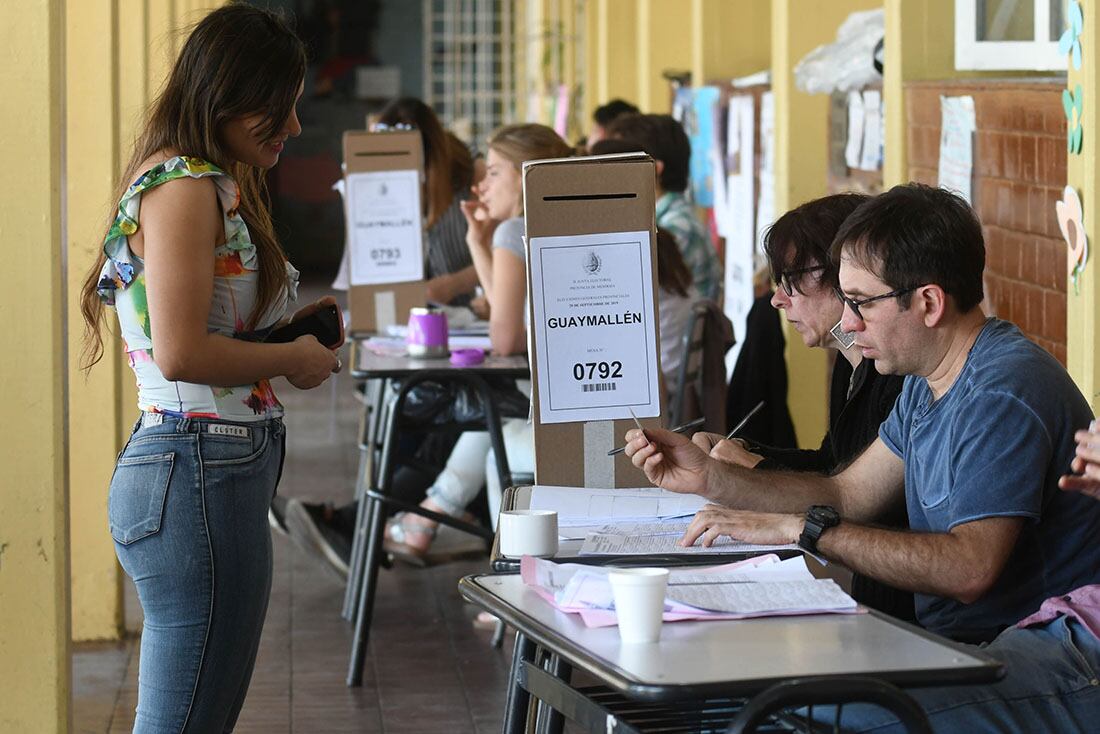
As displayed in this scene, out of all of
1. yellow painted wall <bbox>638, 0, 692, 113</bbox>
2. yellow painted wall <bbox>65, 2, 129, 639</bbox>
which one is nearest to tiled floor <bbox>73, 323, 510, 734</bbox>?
yellow painted wall <bbox>65, 2, 129, 639</bbox>

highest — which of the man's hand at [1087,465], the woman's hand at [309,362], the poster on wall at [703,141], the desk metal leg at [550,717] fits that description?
the poster on wall at [703,141]

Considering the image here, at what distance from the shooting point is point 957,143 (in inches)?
159

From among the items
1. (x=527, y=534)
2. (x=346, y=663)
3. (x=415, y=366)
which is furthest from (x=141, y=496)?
(x=346, y=663)

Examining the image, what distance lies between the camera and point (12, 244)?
9.04ft

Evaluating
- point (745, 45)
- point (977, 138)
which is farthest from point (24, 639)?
point (745, 45)

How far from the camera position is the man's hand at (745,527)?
2.22 metres

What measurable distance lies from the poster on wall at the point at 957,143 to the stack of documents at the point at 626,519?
1.65 metres

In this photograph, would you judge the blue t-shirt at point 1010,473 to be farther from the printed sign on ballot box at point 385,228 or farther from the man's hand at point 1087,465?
the printed sign on ballot box at point 385,228

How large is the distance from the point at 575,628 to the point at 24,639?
141 cm

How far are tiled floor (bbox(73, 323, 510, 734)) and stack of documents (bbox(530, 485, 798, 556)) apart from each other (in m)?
1.29

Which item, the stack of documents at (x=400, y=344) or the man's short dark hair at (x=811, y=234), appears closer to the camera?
the man's short dark hair at (x=811, y=234)

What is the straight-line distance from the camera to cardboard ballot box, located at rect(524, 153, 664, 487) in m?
2.69

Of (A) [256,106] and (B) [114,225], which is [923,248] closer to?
(A) [256,106]

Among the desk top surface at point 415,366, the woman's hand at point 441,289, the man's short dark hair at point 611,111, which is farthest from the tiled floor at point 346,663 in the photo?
the man's short dark hair at point 611,111
